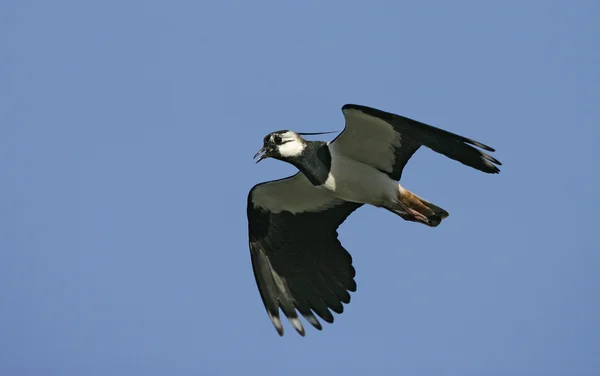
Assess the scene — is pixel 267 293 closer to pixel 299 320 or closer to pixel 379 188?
pixel 299 320

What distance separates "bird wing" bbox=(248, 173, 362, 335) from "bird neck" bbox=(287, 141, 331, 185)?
19.4 inches

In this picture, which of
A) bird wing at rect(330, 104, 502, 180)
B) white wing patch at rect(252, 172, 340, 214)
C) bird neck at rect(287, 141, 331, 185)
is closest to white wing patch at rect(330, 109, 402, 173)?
bird wing at rect(330, 104, 502, 180)

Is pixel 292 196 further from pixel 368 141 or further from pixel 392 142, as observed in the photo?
pixel 392 142

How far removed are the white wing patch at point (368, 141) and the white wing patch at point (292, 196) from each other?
693 millimetres

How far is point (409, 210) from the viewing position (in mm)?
12055

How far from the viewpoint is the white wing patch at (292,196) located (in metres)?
12.6

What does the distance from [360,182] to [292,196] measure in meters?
1.09

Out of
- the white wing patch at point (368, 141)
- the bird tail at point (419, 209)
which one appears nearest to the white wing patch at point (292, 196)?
the white wing patch at point (368, 141)

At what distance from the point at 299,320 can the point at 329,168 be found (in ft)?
6.39

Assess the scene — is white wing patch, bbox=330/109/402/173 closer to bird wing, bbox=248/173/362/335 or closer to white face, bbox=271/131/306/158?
white face, bbox=271/131/306/158

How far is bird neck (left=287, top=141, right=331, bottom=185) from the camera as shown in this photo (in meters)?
12.1

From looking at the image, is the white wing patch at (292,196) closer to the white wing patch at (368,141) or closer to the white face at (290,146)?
the white face at (290,146)

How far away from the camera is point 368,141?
1192 centimetres

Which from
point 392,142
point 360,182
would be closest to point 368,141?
point 392,142
